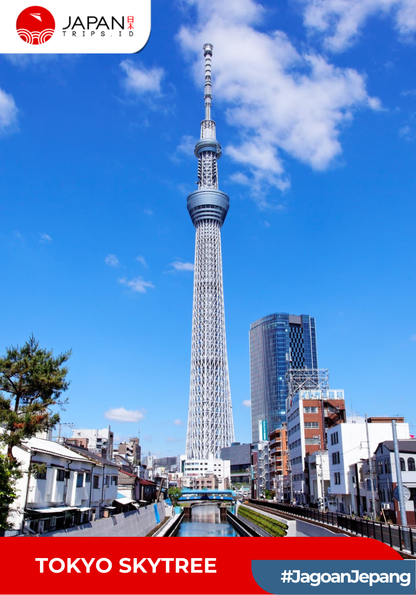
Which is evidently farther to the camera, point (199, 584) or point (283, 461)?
point (283, 461)

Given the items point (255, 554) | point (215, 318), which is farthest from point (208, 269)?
point (255, 554)

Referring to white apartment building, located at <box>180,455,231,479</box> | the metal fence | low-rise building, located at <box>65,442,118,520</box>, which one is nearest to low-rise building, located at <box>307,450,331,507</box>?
the metal fence

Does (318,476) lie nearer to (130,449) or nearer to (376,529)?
(376,529)

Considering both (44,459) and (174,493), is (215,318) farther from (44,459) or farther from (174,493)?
(44,459)

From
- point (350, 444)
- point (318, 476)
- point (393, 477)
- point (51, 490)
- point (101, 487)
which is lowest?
point (51, 490)

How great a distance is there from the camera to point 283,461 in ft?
333

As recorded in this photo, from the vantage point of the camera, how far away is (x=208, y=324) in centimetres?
18538

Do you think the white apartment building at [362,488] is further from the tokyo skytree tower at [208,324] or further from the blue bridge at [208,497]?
the tokyo skytree tower at [208,324]

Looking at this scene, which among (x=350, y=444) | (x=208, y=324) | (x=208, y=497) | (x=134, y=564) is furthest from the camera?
(x=208, y=324)

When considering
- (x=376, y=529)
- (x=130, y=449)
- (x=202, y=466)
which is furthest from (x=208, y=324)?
(x=376, y=529)

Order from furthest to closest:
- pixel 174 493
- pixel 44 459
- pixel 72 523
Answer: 1. pixel 174 493
2. pixel 72 523
3. pixel 44 459

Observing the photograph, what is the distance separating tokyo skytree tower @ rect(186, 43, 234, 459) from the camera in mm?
181250

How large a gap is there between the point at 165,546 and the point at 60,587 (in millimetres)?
1590

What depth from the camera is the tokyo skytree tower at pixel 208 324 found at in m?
181
